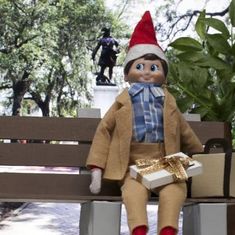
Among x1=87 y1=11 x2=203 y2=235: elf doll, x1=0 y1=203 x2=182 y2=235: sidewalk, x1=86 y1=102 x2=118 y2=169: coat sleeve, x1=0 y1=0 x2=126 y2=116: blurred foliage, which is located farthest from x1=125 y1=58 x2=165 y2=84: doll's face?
x1=0 y1=0 x2=126 y2=116: blurred foliage

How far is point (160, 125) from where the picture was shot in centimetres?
188

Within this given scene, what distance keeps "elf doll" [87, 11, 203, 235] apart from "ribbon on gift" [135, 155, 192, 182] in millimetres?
37

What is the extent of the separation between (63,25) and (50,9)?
1.67 ft

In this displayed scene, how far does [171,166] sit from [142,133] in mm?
247

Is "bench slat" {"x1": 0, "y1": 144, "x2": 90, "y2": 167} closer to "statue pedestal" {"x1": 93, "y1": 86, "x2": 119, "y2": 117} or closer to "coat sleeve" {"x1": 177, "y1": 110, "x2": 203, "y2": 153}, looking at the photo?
"coat sleeve" {"x1": 177, "y1": 110, "x2": 203, "y2": 153}

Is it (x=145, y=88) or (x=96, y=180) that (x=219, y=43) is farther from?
(x=96, y=180)

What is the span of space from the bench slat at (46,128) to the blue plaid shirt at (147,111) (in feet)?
1.17

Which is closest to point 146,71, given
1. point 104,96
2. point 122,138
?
point 122,138

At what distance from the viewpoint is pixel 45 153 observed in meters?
2.14

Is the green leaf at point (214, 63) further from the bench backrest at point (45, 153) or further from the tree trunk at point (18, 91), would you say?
the tree trunk at point (18, 91)

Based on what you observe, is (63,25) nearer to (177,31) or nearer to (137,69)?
Result: (177,31)

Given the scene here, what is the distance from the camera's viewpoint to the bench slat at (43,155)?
2.12 m

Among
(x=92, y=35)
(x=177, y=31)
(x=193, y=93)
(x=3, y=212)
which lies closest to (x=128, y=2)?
(x=92, y=35)

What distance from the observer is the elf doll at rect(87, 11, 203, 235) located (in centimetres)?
162
